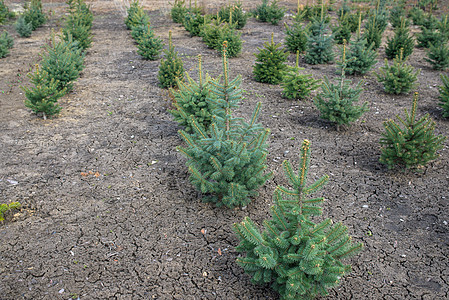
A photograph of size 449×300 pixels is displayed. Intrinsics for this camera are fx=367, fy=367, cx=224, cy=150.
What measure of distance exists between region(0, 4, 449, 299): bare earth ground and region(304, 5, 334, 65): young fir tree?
8.32ft

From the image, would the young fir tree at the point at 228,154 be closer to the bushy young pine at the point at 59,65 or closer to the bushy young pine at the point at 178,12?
the bushy young pine at the point at 59,65

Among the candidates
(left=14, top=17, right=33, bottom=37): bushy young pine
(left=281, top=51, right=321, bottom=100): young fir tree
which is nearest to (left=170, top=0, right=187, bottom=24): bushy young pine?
(left=14, top=17, right=33, bottom=37): bushy young pine

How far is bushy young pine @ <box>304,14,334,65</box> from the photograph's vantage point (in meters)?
10.4

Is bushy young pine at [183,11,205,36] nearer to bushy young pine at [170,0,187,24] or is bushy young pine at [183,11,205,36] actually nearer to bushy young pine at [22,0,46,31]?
A: bushy young pine at [170,0,187,24]

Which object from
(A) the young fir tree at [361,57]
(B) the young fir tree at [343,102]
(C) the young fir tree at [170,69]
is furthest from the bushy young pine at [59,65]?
(A) the young fir tree at [361,57]

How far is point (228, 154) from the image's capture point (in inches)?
179

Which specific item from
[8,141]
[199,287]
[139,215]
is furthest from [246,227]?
[8,141]

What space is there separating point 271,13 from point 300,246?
1434cm

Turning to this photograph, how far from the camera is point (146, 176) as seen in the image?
568cm

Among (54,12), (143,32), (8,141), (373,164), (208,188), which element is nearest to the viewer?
(208,188)

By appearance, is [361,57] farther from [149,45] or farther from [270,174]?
[270,174]

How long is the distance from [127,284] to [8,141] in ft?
13.9

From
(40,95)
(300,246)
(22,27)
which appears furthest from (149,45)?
(300,246)

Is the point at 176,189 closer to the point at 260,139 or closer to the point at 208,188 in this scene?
the point at 208,188
